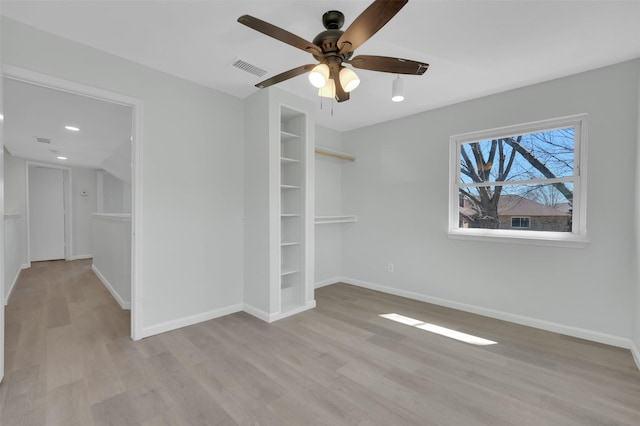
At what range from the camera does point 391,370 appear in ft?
6.89

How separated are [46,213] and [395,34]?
8.39 meters

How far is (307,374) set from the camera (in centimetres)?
205

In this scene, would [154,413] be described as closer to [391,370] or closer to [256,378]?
[256,378]

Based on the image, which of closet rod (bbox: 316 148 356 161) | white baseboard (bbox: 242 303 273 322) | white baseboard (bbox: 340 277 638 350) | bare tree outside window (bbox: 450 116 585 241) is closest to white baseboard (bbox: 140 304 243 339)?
white baseboard (bbox: 242 303 273 322)

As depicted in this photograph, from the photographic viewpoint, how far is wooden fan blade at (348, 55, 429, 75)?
168cm

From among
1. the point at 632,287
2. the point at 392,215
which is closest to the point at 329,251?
the point at 392,215

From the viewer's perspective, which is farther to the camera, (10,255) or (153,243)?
(10,255)

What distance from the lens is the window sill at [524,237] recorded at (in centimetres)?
266

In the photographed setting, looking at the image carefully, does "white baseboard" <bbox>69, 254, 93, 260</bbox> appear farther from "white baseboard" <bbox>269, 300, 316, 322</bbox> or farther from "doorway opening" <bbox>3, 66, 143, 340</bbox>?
"white baseboard" <bbox>269, 300, 316, 322</bbox>

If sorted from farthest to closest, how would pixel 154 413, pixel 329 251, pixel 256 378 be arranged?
1. pixel 329 251
2. pixel 256 378
3. pixel 154 413

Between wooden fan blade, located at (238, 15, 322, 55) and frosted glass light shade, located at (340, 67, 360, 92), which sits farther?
frosted glass light shade, located at (340, 67, 360, 92)

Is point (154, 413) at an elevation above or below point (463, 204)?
below

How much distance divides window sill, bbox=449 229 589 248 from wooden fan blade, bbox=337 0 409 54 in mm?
2608

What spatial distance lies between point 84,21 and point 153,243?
181 centimetres
